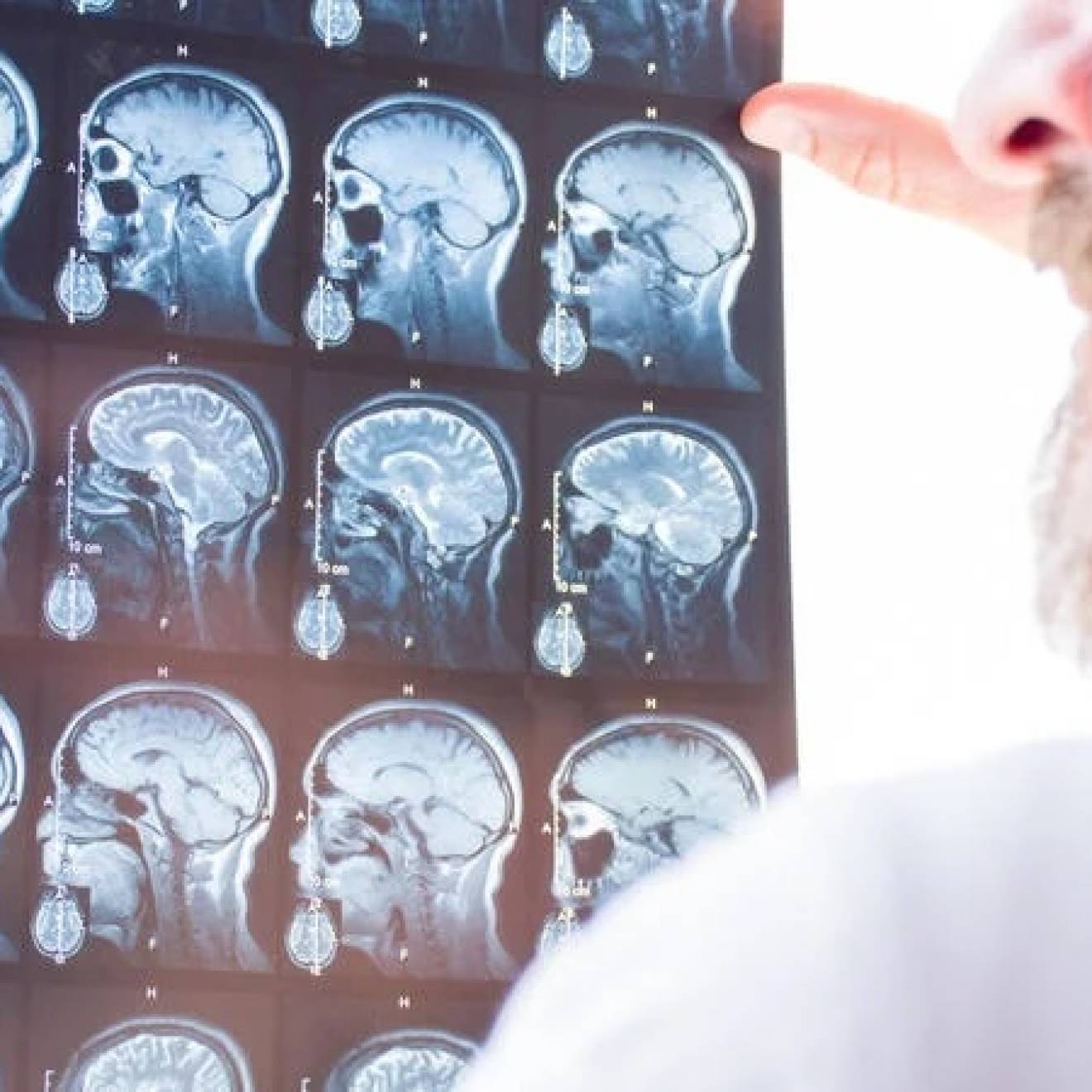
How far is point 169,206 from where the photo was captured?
82.5 inches

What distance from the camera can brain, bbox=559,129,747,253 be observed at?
7.31 feet

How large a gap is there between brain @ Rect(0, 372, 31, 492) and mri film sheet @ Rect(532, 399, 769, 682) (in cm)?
47

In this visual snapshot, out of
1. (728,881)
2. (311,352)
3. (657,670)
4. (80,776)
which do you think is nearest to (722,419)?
(657,670)

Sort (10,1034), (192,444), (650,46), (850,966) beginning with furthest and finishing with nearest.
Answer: (650,46), (192,444), (10,1034), (850,966)

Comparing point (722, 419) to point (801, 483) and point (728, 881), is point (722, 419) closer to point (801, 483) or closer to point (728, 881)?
point (801, 483)

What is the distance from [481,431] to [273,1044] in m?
0.58

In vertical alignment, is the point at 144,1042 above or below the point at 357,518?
below

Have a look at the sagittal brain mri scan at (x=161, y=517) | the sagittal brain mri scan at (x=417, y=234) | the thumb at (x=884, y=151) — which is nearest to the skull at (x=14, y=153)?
the sagittal brain mri scan at (x=161, y=517)

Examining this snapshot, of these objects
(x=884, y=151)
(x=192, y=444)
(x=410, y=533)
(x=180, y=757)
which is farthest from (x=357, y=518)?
(x=884, y=151)

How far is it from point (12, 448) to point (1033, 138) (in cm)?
191

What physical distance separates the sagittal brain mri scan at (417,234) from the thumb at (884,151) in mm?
1624

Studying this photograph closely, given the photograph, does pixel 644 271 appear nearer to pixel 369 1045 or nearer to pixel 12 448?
pixel 12 448

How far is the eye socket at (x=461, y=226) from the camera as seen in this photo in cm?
216

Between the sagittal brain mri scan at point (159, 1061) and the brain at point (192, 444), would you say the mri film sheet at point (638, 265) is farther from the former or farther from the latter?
the sagittal brain mri scan at point (159, 1061)
